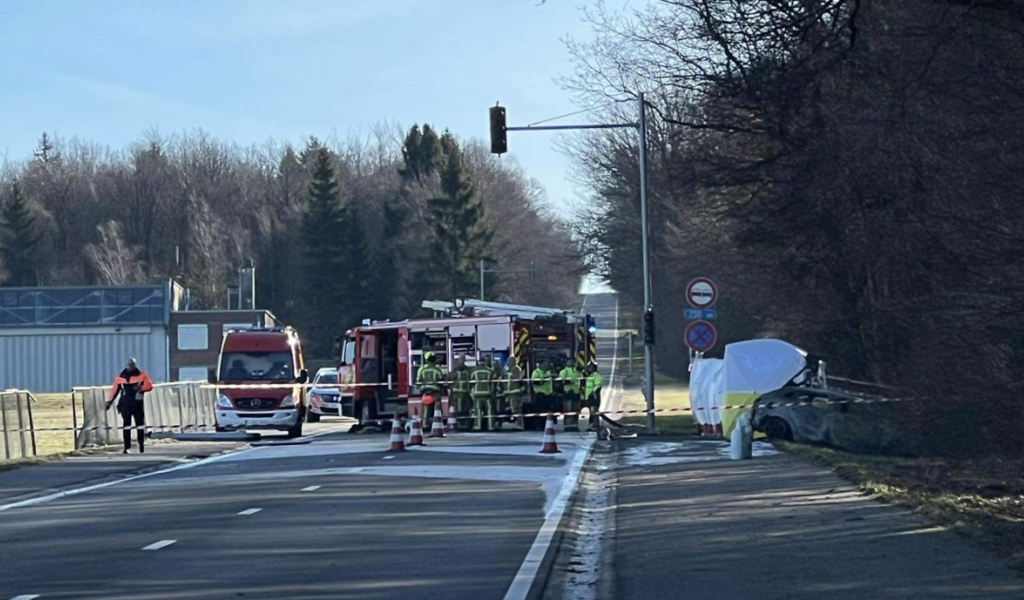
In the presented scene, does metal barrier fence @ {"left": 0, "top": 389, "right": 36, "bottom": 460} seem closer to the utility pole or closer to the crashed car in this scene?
the utility pole

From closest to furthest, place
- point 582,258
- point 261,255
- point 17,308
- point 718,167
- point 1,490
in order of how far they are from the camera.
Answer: point 1,490 → point 718,167 → point 582,258 → point 17,308 → point 261,255

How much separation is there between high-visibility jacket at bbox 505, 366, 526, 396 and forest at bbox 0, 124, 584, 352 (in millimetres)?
55276

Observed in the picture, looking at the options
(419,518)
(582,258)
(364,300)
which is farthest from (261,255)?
(419,518)

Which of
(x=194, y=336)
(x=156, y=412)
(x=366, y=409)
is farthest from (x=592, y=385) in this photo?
(x=194, y=336)

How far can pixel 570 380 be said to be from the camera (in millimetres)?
33625

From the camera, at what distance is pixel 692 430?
105ft

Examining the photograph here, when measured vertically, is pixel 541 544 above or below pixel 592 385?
below

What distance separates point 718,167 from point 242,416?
12.4 meters

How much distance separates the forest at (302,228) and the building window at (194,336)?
41.0ft

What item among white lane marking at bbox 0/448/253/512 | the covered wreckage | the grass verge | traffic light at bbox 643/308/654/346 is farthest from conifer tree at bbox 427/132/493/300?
the grass verge

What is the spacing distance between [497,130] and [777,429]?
30.6ft

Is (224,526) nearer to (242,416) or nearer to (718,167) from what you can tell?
(718,167)

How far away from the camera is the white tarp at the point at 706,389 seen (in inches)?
1161

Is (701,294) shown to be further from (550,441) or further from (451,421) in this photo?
(451,421)
